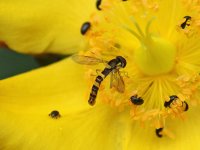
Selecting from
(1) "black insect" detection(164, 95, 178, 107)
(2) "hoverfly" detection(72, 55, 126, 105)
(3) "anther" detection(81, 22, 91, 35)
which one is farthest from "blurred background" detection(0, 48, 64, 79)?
(1) "black insect" detection(164, 95, 178, 107)

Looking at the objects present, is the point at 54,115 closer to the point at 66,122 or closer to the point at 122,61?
the point at 66,122


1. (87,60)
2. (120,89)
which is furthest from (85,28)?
(120,89)

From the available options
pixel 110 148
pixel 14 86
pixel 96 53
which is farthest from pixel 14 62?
pixel 110 148

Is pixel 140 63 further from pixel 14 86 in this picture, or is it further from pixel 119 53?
pixel 14 86

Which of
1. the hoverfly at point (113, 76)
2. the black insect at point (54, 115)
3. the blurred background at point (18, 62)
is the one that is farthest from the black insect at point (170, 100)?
the blurred background at point (18, 62)

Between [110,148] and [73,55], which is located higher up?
[73,55]

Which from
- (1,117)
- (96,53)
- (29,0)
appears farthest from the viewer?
(29,0)
